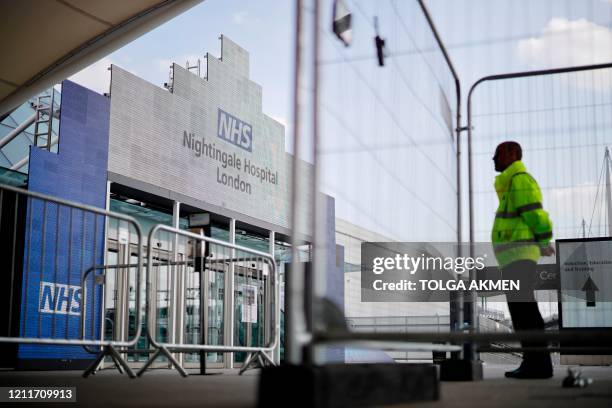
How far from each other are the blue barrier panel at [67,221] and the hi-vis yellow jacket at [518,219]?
15.9ft

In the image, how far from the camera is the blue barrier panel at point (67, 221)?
8.35 m

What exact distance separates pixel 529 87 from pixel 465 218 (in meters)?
0.92

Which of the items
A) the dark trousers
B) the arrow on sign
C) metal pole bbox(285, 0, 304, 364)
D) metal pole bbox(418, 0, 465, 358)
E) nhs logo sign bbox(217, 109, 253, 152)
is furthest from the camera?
nhs logo sign bbox(217, 109, 253, 152)

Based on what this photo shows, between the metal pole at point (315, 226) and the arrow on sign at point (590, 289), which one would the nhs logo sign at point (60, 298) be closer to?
the arrow on sign at point (590, 289)

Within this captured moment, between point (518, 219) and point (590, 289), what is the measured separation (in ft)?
5.70

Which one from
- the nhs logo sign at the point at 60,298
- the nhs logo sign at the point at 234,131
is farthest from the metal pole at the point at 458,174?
the nhs logo sign at the point at 234,131

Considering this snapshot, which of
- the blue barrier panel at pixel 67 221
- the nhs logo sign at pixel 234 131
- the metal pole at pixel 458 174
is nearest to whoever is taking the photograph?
the metal pole at pixel 458 174

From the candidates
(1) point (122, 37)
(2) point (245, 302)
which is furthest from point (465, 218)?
(1) point (122, 37)

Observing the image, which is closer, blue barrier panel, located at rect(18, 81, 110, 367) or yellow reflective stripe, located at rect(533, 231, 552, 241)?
yellow reflective stripe, located at rect(533, 231, 552, 241)

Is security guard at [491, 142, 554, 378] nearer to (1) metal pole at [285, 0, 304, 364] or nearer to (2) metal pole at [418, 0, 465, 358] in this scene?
(2) metal pole at [418, 0, 465, 358]

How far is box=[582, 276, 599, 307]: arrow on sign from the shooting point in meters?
5.88

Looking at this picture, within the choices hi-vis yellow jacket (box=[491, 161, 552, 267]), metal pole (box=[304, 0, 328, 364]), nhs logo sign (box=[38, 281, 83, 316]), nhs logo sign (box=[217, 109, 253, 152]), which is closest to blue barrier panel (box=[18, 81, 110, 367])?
nhs logo sign (box=[38, 281, 83, 316])

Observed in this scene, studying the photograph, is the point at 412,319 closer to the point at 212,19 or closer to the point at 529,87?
the point at 529,87

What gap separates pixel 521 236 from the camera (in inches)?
185
